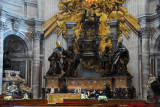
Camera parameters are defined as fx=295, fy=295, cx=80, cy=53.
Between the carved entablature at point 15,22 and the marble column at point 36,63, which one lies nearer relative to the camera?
the carved entablature at point 15,22

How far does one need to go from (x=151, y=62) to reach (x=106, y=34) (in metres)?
3.82

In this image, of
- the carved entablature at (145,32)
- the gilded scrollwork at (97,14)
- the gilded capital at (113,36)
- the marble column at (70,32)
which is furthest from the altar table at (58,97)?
the gilded capital at (113,36)

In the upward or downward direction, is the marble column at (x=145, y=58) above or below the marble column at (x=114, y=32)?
below

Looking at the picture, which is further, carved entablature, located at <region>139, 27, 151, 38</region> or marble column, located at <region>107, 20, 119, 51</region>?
→ marble column, located at <region>107, 20, 119, 51</region>

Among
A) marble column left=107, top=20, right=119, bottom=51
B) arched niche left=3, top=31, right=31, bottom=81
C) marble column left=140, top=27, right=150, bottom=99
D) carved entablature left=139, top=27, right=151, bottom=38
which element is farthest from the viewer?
marble column left=107, top=20, right=119, bottom=51

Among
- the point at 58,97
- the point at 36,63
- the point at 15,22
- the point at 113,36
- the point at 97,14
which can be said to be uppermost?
the point at 97,14

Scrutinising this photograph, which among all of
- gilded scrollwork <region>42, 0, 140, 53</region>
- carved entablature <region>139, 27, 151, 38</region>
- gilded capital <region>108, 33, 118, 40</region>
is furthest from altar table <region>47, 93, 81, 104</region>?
gilded capital <region>108, 33, 118, 40</region>

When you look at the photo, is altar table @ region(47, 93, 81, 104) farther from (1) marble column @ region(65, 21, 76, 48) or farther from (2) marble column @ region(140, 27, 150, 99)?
(1) marble column @ region(65, 21, 76, 48)

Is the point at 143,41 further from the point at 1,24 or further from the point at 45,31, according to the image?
the point at 1,24

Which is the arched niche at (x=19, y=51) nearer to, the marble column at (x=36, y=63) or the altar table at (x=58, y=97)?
the marble column at (x=36, y=63)

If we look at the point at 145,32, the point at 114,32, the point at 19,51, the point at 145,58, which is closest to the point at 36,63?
the point at 19,51

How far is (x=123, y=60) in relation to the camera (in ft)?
58.9

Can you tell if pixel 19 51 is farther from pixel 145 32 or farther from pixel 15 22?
pixel 145 32

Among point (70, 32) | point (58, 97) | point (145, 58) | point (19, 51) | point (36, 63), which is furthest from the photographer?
Answer: point (70, 32)
